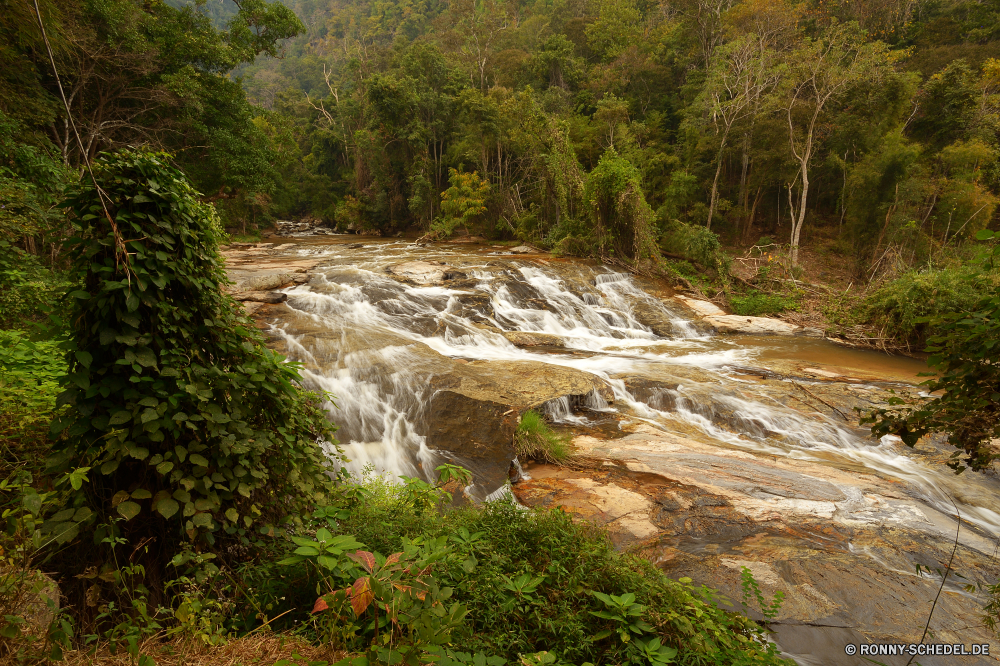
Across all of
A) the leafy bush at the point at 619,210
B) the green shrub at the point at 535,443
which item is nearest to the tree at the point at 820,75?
the leafy bush at the point at 619,210

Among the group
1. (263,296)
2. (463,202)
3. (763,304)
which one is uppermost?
(463,202)

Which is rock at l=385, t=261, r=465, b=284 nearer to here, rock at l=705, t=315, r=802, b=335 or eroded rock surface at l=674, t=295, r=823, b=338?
eroded rock surface at l=674, t=295, r=823, b=338

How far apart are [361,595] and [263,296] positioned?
9.44 m

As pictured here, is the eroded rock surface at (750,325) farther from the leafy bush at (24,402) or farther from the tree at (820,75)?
the leafy bush at (24,402)

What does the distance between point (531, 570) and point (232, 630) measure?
1.73 m

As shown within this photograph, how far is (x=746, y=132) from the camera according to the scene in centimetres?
1917

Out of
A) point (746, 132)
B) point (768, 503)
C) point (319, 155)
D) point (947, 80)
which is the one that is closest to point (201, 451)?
point (768, 503)

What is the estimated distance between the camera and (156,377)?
229 cm

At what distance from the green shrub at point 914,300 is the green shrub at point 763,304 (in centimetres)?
245

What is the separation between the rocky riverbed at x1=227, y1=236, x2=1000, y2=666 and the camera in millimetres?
4160

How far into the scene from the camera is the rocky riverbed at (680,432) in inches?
164

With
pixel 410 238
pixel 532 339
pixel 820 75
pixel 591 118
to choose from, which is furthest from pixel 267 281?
pixel 591 118

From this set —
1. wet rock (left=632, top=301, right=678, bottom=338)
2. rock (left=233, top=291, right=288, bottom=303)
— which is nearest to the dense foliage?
wet rock (left=632, top=301, right=678, bottom=338)

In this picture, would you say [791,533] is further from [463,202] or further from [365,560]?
[463,202]
